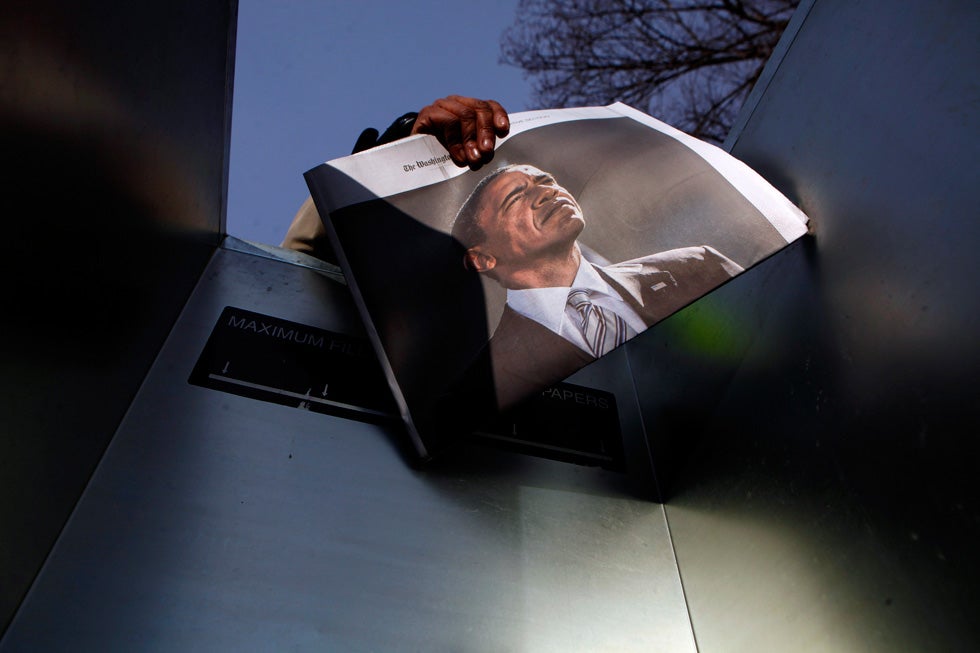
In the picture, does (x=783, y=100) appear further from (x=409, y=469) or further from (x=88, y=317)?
(x=88, y=317)

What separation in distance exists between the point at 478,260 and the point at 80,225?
0.34 metres

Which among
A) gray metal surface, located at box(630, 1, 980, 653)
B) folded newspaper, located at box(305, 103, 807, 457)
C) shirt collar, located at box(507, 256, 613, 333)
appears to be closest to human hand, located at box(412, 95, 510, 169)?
folded newspaper, located at box(305, 103, 807, 457)

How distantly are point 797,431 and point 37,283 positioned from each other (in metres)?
0.57

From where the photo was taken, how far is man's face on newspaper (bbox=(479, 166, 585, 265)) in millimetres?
671

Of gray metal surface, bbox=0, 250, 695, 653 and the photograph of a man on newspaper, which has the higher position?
the photograph of a man on newspaper

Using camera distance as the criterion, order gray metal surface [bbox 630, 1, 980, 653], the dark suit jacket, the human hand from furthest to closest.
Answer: the human hand
the dark suit jacket
gray metal surface [bbox 630, 1, 980, 653]

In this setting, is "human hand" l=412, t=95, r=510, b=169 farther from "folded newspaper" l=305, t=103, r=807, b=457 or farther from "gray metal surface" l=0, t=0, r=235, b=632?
"gray metal surface" l=0, t=0, r=235, b=632

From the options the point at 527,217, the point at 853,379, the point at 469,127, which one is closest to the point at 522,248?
the point at 527,217

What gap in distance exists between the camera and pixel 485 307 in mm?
639

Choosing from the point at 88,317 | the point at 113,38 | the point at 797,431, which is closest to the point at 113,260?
the point at 88,317

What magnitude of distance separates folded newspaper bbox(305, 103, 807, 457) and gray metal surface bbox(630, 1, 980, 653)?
2.8 inches

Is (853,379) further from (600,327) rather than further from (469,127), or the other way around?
(469,127)

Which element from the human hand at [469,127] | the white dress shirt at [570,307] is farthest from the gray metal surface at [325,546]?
the human hand at [469,127]

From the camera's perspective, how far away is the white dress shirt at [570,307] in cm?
62
